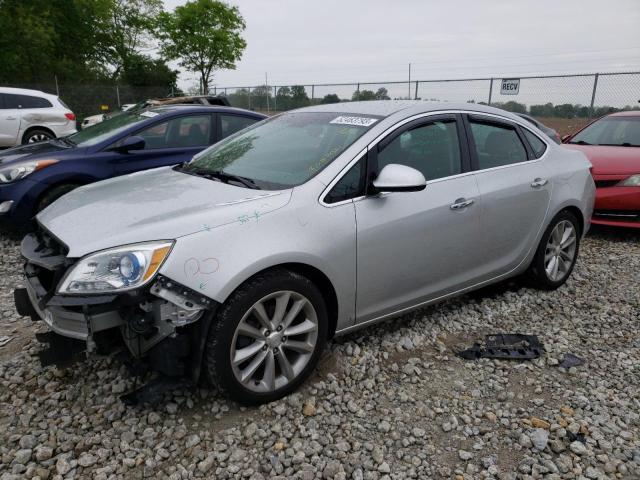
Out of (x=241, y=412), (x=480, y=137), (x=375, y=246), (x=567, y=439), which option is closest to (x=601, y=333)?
(x=567, y=439)

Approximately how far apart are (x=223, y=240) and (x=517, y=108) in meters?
14.9

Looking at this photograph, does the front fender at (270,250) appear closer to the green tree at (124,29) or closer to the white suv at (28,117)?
the white suv at (28,117)

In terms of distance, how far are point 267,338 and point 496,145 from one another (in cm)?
235

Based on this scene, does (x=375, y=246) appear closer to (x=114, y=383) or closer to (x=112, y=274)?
(x=112, y=274)

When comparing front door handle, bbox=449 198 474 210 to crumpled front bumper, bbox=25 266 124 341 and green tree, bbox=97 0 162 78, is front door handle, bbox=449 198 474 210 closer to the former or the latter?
crumpled front bumper, bbox=25 266 124 341

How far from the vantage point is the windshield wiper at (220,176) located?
293cm

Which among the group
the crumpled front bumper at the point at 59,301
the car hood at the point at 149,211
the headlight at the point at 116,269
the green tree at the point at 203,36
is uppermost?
the green tree at the point at 203,36

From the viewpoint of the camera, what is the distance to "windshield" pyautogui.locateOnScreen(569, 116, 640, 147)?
6678mm

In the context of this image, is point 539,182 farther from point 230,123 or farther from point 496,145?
point 230,123

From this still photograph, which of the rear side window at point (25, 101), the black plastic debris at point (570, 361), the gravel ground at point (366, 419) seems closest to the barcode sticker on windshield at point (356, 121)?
the gravel ground at point (366, 419)

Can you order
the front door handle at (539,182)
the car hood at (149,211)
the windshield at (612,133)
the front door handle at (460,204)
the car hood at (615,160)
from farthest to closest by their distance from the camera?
the windshield at (612,133) → the car hood at (615,160) → the front door handle at (539,182) → the front door handle at (460,204) → the car hood at (149,211)

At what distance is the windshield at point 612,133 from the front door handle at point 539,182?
355cm

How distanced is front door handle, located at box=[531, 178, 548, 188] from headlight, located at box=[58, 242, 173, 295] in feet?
9.25

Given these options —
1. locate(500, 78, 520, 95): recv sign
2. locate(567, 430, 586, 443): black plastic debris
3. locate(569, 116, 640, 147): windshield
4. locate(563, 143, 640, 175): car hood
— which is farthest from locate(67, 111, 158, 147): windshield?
locate(500, 78, 520, 95): recv sign
